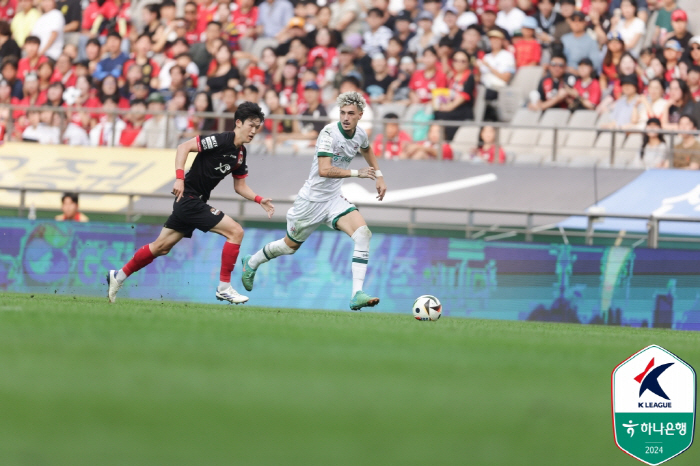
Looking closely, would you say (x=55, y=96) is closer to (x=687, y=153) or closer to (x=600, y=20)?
(x=600, y=20)

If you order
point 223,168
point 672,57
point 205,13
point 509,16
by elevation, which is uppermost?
point 205,13

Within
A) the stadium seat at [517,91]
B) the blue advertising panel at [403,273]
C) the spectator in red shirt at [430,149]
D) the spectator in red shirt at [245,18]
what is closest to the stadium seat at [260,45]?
the spectator in red shirt at [245,18]

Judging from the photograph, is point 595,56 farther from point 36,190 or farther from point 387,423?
point 387,423

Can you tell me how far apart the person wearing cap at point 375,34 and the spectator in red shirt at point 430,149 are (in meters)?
3.52

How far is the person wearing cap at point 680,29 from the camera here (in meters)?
16.8

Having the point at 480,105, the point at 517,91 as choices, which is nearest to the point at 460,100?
the point at 480,105

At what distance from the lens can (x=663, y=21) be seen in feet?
56.9

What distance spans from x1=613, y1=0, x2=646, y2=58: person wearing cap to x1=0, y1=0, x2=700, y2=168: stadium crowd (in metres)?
0.03

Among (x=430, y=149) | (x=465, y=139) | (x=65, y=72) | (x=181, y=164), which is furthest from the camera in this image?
(x=65, y=72)

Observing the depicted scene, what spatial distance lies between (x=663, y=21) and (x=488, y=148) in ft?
13.1

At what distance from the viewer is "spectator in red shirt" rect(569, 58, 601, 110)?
663 inches

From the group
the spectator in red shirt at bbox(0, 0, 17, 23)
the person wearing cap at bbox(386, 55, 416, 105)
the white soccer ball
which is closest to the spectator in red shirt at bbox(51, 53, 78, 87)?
the spectator in red shirt at bbox(0, 0, 17, 23)

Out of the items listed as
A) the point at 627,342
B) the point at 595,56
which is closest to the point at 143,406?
the point at 627,342

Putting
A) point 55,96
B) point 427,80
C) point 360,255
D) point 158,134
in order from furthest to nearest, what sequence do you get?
point 55,96 < point 427,80 < point 158,134 < point 360,255
